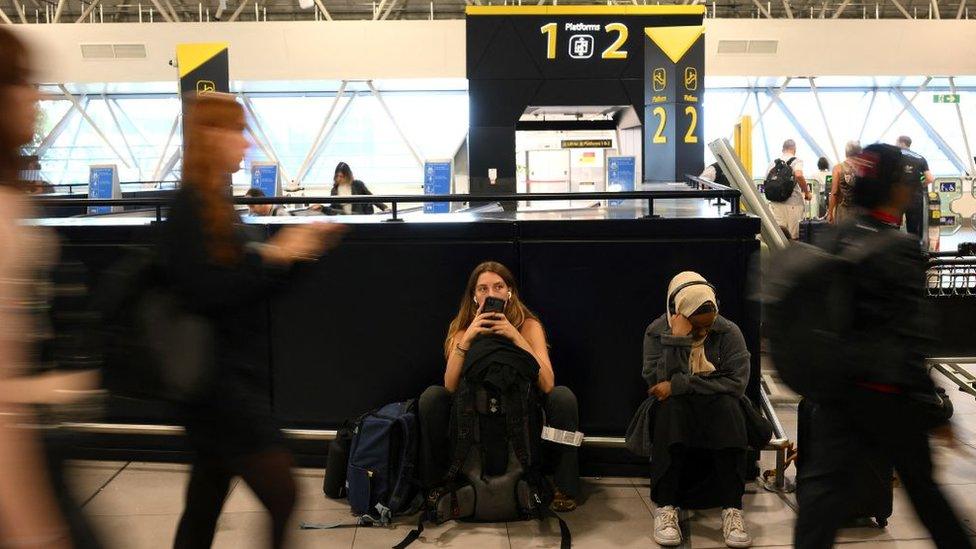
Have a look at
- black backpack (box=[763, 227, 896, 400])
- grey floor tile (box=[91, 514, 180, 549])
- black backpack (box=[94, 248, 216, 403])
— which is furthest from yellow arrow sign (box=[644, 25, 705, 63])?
black backpack (box=[94, 248, 216, 403])

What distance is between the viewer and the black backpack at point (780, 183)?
1045cm

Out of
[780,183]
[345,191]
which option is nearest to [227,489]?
[345,191]

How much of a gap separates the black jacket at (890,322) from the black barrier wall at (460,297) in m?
2.29

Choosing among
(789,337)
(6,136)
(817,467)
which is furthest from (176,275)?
(817,467)

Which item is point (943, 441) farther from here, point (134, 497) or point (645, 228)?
point (134, 497)

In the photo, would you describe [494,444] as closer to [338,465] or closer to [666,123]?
[338,465]

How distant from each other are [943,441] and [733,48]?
61.7 feet

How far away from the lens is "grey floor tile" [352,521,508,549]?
391cm

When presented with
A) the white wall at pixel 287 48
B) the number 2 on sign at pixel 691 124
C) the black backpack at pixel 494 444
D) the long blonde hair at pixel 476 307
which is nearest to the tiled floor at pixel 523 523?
the black backpack at pixel 494 444

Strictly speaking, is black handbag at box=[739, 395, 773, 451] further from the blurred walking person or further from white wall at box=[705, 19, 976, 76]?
white wall at box=[705, 19, 976, 76]

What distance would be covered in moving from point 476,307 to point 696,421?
1244mm

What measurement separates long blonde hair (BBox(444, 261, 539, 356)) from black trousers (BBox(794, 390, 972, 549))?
2113 millimetres

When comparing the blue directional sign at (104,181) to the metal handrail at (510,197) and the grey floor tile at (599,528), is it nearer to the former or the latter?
the metal handrail at (510,197)

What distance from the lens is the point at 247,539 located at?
3.92m
